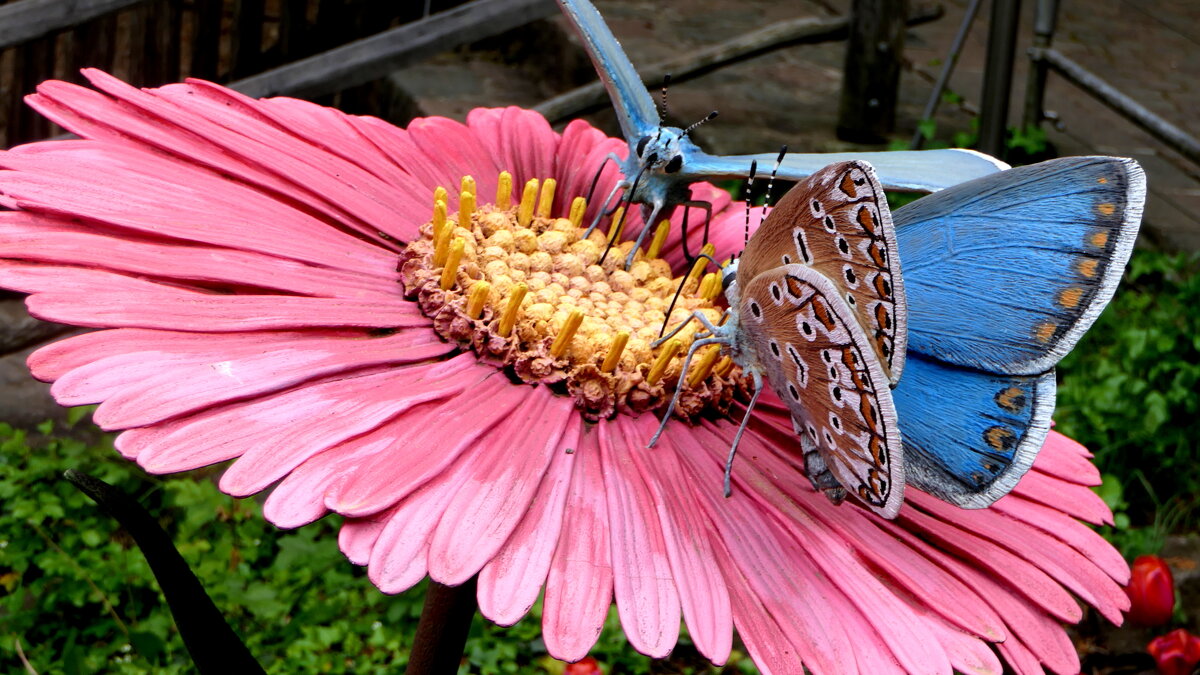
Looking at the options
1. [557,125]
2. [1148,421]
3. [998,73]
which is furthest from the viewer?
[998,73]

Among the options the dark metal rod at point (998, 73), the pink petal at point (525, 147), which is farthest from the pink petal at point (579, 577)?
the dark metal rod at point (998, 73)

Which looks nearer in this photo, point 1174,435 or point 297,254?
point 297,254

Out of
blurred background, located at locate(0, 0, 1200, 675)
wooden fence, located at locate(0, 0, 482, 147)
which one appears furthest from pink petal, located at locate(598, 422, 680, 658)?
wooden fence, located at locate(0, 0, 482, 147)

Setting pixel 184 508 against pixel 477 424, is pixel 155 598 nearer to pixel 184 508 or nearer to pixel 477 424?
pixel 184 508

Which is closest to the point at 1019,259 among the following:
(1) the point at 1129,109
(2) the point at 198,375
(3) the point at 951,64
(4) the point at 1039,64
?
(2) the point at 198,375

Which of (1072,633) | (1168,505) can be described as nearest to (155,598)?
(1072,633)

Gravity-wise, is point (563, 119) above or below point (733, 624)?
above

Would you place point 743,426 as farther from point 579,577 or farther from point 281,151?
point 281,151

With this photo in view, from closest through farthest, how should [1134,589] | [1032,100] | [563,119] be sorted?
[1134,589]
[563,119]
[1032,100]
